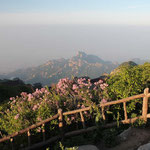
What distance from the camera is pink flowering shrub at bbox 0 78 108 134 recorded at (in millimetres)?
8070

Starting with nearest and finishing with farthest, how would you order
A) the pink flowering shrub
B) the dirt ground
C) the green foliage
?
the dirt ground
the pink flowering shrub
the green foliage

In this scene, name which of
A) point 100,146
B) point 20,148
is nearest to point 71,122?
point 100,146

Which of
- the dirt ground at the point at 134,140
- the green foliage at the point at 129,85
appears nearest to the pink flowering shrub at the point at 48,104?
the green foliage at the point at 129,85

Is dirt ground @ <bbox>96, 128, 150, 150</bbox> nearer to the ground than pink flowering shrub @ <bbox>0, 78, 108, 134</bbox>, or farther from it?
nearer to the ground

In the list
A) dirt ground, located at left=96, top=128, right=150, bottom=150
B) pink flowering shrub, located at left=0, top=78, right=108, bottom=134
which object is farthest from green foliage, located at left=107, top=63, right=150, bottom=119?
dirt ground, located at left=96, top=128, right=150, bottom=150

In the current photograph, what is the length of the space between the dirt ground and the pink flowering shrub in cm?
186

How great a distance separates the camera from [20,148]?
7406 mm

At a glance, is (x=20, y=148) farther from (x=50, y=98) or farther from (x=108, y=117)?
(x=108, y=117)

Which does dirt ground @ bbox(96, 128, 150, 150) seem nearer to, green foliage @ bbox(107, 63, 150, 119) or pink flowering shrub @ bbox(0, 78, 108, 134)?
green foliage @ bbox(107, 63, 150, 119)

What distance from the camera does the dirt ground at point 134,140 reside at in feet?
22.2

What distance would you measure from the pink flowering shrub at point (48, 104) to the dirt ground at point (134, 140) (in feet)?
6.09

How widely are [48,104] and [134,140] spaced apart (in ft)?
13.5

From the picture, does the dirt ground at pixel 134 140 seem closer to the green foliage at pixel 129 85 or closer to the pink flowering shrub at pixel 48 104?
the green foliage at pixel 129 85

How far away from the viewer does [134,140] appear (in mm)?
7086
